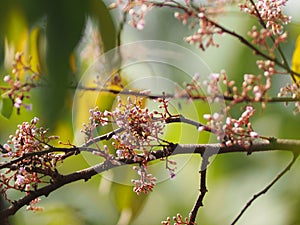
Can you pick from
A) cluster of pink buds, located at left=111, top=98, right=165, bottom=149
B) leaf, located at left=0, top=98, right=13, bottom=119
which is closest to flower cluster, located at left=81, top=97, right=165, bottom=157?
cluster of pink buds, located at left=111, top=98, right=165, bottom=149

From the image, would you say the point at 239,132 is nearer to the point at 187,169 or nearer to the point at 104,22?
the point at 104,22

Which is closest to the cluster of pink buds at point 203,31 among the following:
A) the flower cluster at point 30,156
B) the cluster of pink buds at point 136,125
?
the cluster of pink buds at point 136,125

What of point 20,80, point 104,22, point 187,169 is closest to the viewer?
point 104,22

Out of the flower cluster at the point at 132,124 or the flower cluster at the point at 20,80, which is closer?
the flower cluster at the point at 20,80

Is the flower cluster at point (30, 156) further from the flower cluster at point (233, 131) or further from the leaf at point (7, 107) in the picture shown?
the flower cluster at point (233, 131)

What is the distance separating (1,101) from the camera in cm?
74

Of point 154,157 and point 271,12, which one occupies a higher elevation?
point 271,12

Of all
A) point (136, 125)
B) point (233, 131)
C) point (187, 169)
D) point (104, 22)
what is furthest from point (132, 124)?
point (187, 169)

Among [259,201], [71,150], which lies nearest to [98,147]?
[71,150]

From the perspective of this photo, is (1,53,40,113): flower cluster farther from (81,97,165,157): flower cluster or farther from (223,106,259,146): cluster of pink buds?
(223,106,259,146): cluster of pink buds

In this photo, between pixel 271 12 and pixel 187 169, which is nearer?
pixel 271 12

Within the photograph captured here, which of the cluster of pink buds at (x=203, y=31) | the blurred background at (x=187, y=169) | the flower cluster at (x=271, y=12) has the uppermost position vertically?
the flower cluster at (x=271, y=12)

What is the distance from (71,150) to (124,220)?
33.6 inches

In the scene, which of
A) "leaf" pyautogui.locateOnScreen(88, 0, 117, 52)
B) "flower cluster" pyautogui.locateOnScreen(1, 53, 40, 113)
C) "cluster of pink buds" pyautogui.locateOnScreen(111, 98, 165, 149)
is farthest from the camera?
"cluster of pink buds" pyautogui.locateOnScreen(111, 98, 165, 149)
